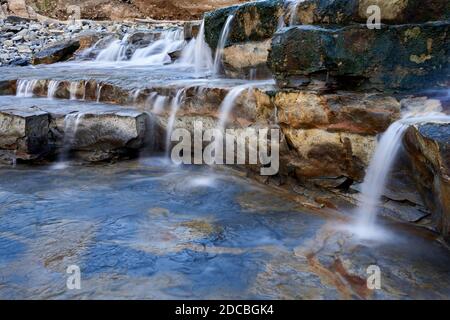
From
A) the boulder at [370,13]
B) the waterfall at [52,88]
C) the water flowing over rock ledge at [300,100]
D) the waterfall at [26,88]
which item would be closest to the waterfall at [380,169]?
the water flowing over rock ledge at [300,100]

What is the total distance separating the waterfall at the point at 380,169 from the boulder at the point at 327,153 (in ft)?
0.37

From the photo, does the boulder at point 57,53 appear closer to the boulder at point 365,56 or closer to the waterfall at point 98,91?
the waterfall at point 98,91

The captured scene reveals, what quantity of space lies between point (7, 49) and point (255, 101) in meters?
11.3

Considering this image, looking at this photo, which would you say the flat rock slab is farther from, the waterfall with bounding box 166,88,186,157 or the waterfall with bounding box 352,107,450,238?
the waterfall with bounding box 352,107,450,238

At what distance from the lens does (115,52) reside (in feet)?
36.5

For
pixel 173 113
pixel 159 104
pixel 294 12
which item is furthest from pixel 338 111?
pixel 159 104

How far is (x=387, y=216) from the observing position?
12.3 ft

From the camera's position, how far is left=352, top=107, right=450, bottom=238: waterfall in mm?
3516

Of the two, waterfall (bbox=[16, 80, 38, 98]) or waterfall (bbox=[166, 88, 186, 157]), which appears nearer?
waterfall (bbox=[166, 88, 186, 157])

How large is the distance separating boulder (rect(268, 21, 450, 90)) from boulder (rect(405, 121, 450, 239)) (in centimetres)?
91

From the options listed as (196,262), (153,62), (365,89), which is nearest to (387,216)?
(365,89)

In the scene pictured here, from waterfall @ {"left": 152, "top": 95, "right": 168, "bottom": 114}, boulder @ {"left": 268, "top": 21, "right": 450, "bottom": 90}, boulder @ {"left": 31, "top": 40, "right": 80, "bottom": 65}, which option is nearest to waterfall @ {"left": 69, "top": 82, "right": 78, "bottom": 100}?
waterfall @ {"left": 152, "top": 95, "right": 168, "bottom": 114}

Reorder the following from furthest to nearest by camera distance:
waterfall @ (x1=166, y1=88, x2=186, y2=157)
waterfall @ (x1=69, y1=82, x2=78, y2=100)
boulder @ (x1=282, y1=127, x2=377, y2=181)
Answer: waterfall @ (x1=69, y1=82, x2=78, y2=100) → waterfall @ (x1=166, y1=88, x2=186, y2=157) → boulder @ (x1=282, y1=127, x2=377, y2=181)

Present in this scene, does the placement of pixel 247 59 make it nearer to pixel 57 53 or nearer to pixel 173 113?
pixel 173 113
